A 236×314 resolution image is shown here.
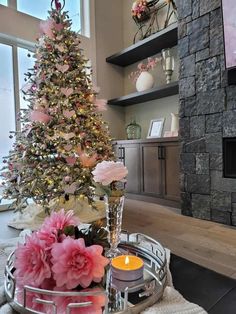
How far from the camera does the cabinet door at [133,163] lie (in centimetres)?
323

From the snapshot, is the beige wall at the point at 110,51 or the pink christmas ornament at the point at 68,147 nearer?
the pink christmas ornament at the point at 68,147

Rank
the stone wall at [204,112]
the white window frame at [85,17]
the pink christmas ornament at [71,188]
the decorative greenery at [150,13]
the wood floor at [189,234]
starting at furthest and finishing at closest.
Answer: the white window frame at [85,17], the decorative greenery at [150,13], the pink christmas ornament at [71,188], the stone wall at [204,112], the wood floor at [189,234]

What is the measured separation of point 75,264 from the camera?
696 millimetres

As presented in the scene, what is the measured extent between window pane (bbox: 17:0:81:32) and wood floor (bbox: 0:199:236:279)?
8.39 feet

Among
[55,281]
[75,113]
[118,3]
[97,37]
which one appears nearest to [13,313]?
[55,281]

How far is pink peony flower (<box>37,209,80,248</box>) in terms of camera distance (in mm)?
758

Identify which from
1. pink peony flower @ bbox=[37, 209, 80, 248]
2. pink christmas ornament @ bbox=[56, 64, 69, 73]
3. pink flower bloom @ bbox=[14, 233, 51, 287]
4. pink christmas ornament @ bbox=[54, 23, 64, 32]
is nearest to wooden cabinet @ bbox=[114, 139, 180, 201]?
pink christmas ornament @ bbox=[56, 64, 69, 73]

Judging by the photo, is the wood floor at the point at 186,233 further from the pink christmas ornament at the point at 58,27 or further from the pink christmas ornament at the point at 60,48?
the pink christmas ornament at the point at 58,27

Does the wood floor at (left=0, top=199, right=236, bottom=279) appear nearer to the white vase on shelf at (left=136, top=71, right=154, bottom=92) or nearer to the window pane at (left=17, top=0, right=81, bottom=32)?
the white vase on shelf at (left=136, top=71, right=154, bottom=92)

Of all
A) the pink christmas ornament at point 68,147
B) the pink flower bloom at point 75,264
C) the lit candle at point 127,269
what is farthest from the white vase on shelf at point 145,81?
the pink flower bloom at point 75,264

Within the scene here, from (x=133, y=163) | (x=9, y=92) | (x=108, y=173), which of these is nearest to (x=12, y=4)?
(x=9, y=92)

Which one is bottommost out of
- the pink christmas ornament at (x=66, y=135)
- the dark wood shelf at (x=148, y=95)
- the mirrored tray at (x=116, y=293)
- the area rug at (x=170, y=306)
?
the area rug at (x=170, y=306)

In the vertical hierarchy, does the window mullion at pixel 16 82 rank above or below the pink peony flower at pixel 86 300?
above

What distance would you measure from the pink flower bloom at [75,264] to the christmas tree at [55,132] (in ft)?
5.26
